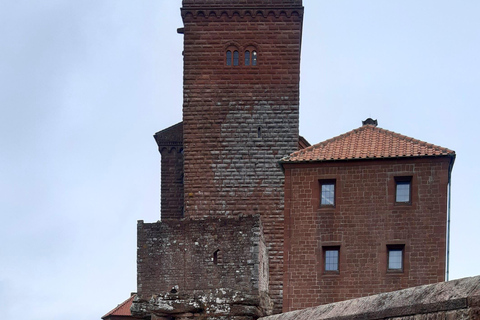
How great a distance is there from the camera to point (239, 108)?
118 ft

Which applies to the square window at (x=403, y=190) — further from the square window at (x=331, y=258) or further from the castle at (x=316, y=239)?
the square window at (x=331, y=258)

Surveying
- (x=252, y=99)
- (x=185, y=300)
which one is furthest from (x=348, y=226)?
(x=252, y=99)

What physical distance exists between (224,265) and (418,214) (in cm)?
575

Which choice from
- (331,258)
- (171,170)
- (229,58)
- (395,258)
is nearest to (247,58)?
(229,58)

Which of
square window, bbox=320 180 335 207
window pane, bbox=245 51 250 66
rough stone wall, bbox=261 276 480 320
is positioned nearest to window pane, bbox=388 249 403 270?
square window, bbox=320 180 335 207

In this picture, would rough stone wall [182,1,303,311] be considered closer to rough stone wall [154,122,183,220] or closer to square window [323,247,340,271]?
rough stone wall [154,122,183,220]

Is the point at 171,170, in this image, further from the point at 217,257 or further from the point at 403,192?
the point at 403,192

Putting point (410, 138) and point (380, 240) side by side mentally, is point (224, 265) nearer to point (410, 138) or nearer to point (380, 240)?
point (380, 240)

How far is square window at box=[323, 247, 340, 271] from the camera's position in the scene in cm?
2805

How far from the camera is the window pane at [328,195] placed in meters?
28.6

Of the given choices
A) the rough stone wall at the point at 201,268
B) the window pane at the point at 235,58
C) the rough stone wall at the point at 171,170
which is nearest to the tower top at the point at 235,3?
the window pane at the point at 235,58

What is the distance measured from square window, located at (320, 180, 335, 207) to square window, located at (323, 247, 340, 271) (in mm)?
1261

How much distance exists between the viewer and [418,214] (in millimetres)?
27938

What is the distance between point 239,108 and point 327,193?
26.6 ft
